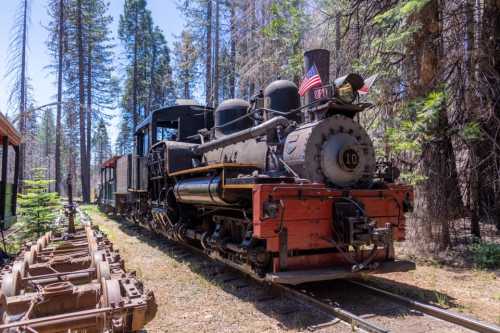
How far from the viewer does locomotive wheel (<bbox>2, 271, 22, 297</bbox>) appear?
359cm

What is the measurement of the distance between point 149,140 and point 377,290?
22.6 ft

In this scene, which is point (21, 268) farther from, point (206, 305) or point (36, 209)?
point (36, 209)

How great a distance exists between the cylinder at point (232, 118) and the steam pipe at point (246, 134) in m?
0.49

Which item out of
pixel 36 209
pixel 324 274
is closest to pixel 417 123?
pixel 324 274

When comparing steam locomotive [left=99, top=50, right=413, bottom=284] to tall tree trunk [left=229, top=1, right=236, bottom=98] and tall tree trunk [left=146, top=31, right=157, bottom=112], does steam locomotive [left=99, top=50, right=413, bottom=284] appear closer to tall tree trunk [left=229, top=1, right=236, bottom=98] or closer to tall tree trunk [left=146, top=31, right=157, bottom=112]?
tall tree trunk [left=229, top=1, right=236, bottom=98]

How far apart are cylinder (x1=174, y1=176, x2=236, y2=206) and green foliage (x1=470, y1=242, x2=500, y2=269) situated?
15.3ft

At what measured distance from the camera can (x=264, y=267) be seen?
17.3 feet

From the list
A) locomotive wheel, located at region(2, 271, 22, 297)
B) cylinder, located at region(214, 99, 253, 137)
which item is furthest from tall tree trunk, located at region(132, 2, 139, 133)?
locomotive wheel, located at region(2, 271, 22, 297)

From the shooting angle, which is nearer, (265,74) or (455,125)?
(455,125)

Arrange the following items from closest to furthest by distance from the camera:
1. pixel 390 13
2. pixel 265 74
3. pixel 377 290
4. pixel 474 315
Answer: pixel 474 315, pixel 377 290, pixel 390 13, pixel 265 74

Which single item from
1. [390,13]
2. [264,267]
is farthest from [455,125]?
[264,267]

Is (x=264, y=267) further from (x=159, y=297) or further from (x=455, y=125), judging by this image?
(x=455, y=125)

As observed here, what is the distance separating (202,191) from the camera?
20.3ft

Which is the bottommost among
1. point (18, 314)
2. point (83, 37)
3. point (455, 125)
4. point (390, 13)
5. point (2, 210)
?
point (18, 314)
